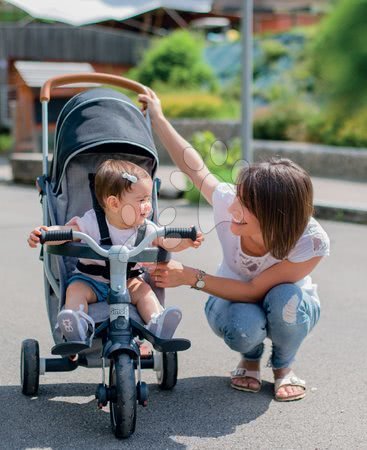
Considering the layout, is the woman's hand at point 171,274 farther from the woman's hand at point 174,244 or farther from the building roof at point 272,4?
the building roof at point 272,4

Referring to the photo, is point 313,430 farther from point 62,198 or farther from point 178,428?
point 62,198

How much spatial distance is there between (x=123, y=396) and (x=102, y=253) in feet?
1.91

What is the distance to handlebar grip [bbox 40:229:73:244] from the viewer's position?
12.1 feet

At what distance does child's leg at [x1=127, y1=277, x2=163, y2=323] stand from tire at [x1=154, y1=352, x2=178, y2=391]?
0.32 metres

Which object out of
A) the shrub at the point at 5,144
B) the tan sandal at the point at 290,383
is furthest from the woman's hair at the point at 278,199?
the shrub at the point at 5,144

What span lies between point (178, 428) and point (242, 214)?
96 cm

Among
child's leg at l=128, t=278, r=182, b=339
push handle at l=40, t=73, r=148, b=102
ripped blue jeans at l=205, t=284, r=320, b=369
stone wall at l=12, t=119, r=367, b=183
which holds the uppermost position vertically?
push handle at l=40, t=73, r=148, b=102

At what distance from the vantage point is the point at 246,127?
1192 centimetres

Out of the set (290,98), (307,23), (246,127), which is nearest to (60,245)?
(246,127)

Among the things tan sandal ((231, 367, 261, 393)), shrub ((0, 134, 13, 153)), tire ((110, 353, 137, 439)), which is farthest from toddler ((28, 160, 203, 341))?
shrub ((0, 134, 13, 153))

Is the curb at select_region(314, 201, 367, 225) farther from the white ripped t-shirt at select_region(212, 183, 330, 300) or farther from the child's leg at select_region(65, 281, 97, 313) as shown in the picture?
the child's leg at select_region(65, 281, 97, 313)

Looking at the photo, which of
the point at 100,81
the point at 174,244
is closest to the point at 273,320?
the point at 174,244

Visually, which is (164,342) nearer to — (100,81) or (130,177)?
(130,177)

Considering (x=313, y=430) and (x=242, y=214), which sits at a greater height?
(x=242, y=214)
